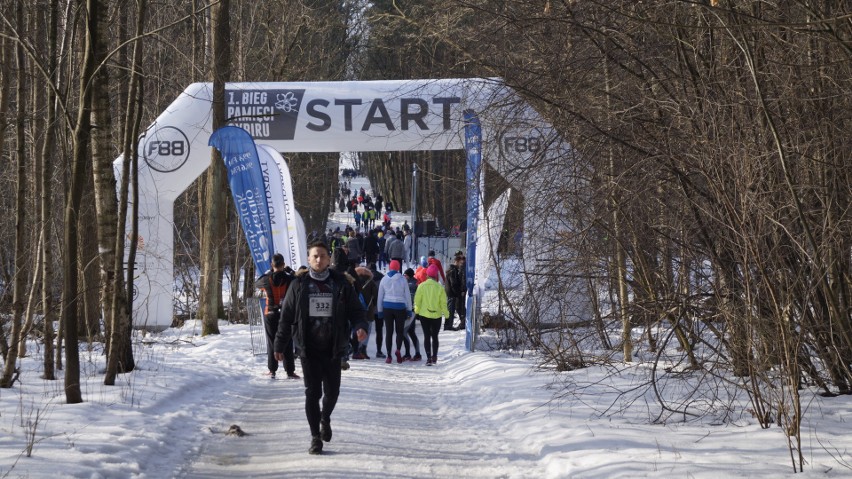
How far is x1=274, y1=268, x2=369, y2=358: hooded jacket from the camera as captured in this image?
812 centimetres

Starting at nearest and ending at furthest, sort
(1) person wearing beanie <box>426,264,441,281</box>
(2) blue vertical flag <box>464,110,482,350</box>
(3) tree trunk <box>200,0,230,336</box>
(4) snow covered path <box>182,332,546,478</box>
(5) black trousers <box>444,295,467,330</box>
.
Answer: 1. (4) snow covered path <box>182,332,546,478</box>
2. (2) blue vertical flag <box>464,110,482,350</box>
3. (3) tree trunk <box>200,0,230,336</box>
4. (1) person wearing beanie <box>426,264,441,281</box>
5. (5) black trousers <box>444,295,467,330</box>

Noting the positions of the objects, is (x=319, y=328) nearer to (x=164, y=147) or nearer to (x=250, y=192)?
(x=250, y=192)

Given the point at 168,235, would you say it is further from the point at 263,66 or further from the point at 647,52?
the point at 263,66

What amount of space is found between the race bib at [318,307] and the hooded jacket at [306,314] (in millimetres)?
30

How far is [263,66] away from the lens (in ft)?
106

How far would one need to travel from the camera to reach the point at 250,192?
16.8 meters

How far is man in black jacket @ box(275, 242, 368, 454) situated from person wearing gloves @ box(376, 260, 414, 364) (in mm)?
8399

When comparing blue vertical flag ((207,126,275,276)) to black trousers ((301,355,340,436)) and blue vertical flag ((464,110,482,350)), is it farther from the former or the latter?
black trousers ((301,355,340,436))

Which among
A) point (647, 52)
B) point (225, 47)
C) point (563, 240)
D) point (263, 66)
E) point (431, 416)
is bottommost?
point (431, 416)

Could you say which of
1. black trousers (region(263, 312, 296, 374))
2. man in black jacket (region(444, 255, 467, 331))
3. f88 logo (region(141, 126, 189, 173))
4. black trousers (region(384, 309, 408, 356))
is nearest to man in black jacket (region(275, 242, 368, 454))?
black trousers (region(263, 312, 296, 374))

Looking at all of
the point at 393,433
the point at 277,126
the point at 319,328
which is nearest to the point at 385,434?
the point at 393,433

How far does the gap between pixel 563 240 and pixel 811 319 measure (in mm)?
2831

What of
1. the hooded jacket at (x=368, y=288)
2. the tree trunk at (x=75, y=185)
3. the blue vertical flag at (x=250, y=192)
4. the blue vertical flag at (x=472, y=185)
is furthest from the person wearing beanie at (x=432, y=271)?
the tree trunk at (x=75, y=185)

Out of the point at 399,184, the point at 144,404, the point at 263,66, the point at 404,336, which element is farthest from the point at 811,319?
the point at 399,184
